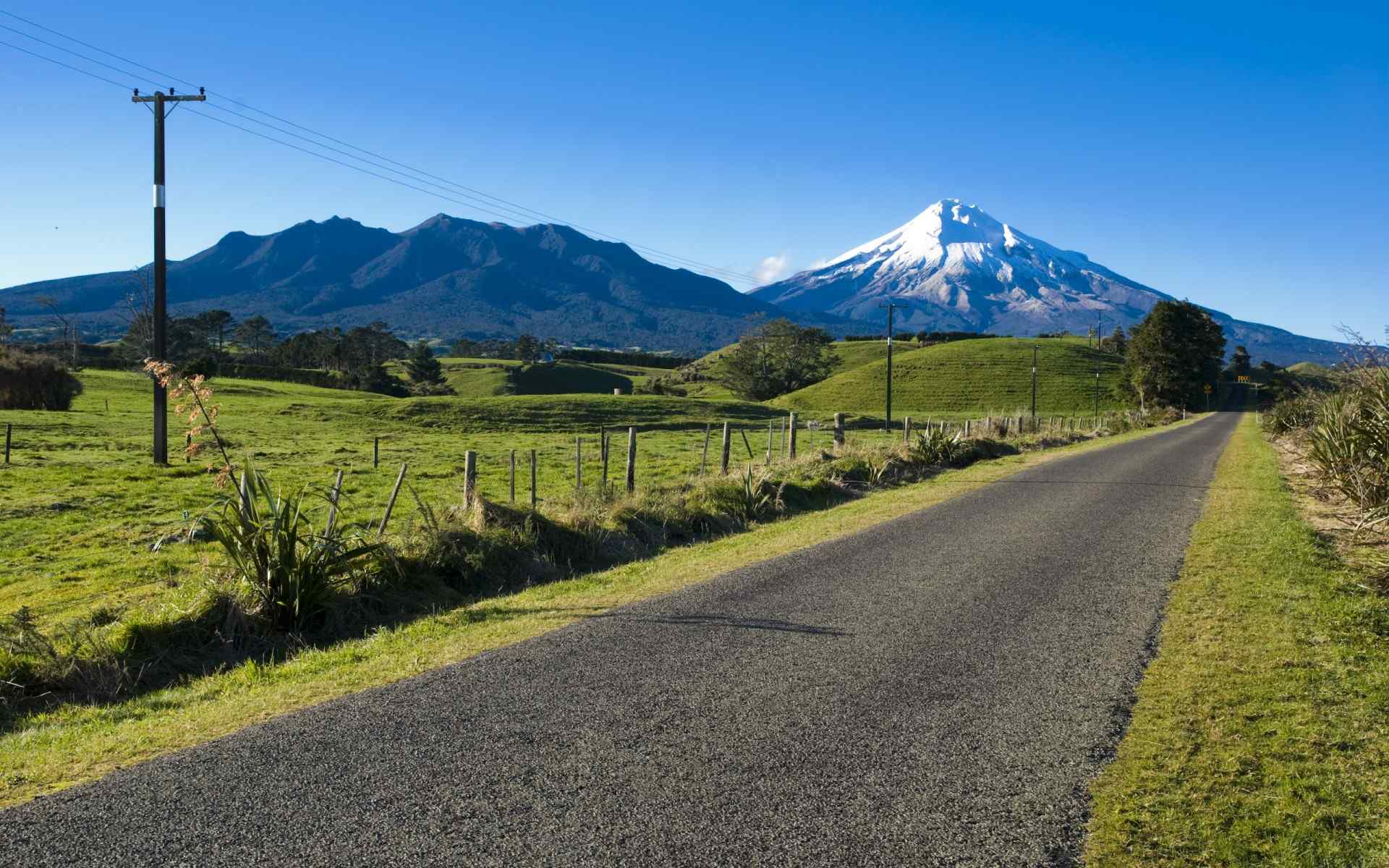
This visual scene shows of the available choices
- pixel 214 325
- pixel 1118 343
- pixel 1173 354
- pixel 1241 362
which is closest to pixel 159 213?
pixel 1173 354

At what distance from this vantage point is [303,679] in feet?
24.9

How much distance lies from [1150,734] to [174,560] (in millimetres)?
12313

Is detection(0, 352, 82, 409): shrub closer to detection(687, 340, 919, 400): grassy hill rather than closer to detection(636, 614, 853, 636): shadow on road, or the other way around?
detection(636, 614, 853, 636): shadow on road

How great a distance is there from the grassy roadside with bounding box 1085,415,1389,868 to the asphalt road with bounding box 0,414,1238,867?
26 cm

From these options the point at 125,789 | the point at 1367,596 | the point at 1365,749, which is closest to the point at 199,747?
the point at 125,789

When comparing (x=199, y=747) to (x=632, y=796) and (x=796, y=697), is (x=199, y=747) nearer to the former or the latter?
(x=632, y=796)

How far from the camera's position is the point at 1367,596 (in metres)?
9.91

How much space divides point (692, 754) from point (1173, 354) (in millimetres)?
98001

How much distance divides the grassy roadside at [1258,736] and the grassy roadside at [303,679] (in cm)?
511

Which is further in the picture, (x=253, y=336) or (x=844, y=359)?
(x=844, y=359)

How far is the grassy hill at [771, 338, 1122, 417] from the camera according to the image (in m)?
99.4

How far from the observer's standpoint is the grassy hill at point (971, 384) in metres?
99.4

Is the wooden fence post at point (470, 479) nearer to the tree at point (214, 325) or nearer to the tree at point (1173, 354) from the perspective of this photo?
the tree at point (1173, 354)

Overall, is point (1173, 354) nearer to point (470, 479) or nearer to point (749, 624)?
point (470, 479)
